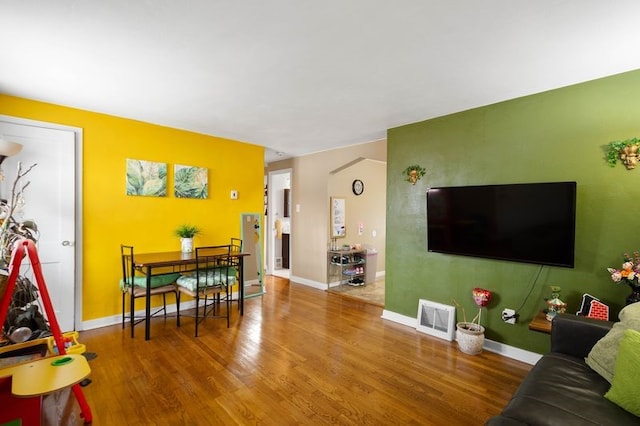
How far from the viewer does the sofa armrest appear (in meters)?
1.88

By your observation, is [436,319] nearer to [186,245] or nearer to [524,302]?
[524,302]

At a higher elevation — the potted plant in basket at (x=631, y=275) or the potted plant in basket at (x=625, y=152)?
the potted plant in basket at (x=625, y=152)

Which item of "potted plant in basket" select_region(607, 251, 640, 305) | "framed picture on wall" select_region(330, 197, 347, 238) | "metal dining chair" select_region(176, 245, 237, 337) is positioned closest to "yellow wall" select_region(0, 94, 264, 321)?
"metal dining chair" select_region(176, 245, 237, 337)

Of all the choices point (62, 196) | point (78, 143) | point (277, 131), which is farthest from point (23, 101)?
point (277, 131)

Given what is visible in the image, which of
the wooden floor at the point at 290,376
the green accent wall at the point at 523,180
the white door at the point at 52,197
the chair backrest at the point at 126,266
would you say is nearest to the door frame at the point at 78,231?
the white door at the point at 52,197

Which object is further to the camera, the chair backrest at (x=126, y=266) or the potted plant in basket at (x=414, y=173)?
the potted plant in basket at (x=414, y=173)

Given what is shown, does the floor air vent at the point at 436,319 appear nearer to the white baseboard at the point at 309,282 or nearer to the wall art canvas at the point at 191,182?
the white baseboard at the point at 309,282

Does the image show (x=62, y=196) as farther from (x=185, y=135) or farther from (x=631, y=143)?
(x=631, y=143)

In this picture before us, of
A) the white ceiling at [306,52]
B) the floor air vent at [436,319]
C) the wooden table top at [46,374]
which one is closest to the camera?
the wooden table top at [46,374]

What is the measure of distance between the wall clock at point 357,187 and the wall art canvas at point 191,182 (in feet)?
9.09

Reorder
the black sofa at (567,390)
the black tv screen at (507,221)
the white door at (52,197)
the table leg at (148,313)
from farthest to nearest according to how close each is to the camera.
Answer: the table leg at (148,313)
the white door at (52,197)
the black tv screen at (507,221)
the black sofa at (567,390)

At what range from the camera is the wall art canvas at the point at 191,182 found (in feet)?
13.2

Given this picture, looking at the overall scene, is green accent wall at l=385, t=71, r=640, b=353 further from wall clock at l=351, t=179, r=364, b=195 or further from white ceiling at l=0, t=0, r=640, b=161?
wall clock at l=351, t=179, r=364, b=195

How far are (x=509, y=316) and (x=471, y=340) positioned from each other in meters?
0.43
